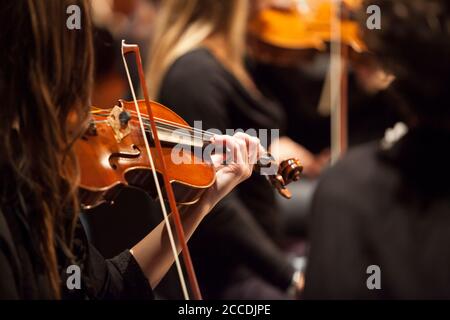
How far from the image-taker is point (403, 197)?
31.6 inches

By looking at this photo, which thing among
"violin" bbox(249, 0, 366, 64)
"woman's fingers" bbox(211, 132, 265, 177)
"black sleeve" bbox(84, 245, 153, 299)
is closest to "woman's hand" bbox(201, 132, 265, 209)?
"woman's fingers" bbox(211, 132, 265, 177)

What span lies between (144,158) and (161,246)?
0.09 m

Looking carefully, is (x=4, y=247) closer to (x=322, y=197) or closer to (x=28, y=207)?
(x=28, y=207)

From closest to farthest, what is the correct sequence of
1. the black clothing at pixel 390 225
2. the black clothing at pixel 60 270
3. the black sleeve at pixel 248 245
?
the black clothing at pixel 60 270, the black clothing at pixel 390 225, the black sleeve at pixel 248 245

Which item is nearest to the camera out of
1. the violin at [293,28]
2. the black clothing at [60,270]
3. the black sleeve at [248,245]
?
the black clothing at [60,270]

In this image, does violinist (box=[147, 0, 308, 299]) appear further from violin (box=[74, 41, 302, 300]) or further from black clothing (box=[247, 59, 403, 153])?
black clothing (box=[247, 59, 403, 153])

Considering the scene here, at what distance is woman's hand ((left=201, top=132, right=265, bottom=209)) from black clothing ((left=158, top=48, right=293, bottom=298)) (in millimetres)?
42

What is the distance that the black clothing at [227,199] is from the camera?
0.93m

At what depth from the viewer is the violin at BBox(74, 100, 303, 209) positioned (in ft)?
2.56

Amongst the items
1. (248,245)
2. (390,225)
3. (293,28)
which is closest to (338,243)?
(390,225)

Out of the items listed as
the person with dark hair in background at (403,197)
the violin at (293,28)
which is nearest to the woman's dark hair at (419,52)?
the person with dark hair in background at (403,197)

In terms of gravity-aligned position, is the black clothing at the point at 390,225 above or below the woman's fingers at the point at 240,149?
below

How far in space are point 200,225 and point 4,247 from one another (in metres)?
0.22

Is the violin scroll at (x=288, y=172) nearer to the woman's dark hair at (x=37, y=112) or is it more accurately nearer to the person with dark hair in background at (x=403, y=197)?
the person with dark hair in background at (x=403, y=197)
